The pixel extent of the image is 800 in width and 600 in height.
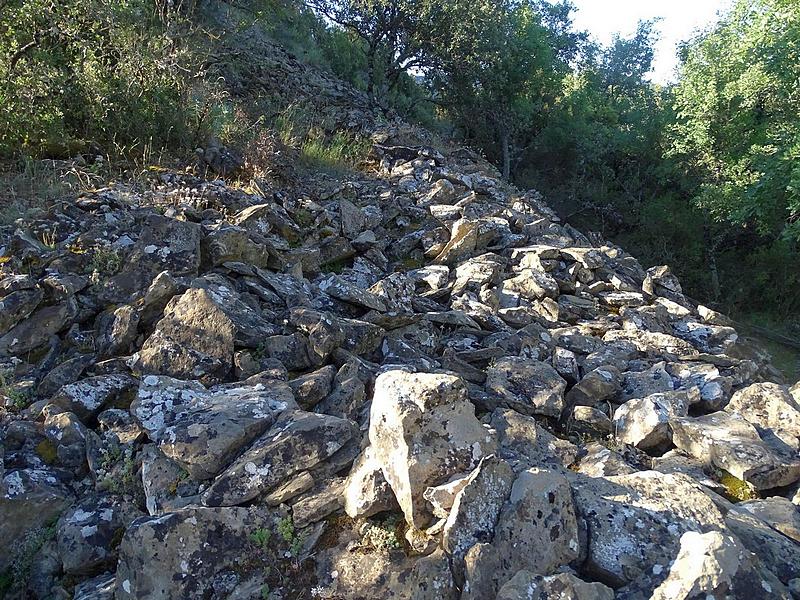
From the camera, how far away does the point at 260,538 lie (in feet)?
9.70

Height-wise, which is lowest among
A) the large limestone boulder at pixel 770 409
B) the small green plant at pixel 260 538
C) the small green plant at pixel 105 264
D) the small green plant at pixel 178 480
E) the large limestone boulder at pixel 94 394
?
the large limestone boulder at pixel 94 394

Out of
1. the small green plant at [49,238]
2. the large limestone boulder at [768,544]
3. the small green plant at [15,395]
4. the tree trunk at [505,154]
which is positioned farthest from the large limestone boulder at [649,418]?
the tree trunk at [505,154]

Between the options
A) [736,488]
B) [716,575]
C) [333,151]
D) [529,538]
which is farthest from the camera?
[333,151]

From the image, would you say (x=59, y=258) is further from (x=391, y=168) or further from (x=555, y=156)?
(x=555, y=156)

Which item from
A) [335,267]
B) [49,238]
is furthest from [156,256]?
[335,267]

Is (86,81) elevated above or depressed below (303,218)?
above

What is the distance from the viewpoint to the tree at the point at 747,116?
1187 centimetres

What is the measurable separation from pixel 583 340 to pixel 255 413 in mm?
3801

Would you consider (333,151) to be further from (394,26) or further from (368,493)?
(368,493)

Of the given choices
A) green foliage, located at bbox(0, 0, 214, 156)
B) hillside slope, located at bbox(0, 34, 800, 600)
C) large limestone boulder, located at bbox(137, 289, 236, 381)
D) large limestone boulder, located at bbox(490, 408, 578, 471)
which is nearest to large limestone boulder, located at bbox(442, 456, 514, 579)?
hillside slope, located at bbox(0, 34, 800, 600)

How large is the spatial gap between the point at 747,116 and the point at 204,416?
48.1ft

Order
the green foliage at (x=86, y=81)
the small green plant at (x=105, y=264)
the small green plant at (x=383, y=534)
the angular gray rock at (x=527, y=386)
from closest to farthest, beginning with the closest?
the small green plant at (x=383, y=534), the angular gray rock at (x=527, y=386), the small green plant at (x=105, y=264), the green foliage at (x=86, y=81)

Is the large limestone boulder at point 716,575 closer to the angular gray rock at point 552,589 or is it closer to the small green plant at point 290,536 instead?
the angular gray rock at point 552,589

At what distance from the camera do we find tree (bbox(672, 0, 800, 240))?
11.9m
